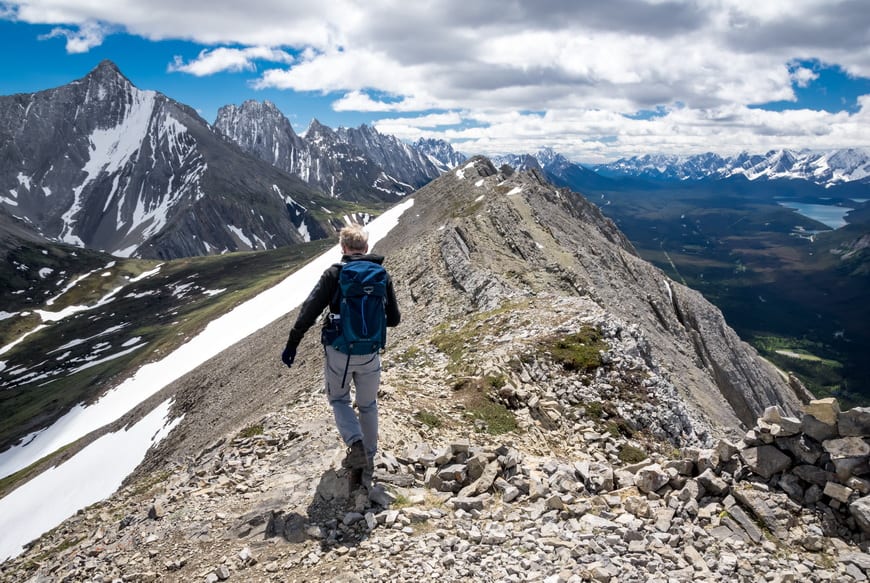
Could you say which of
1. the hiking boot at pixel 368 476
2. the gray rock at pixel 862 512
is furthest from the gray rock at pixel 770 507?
the hiking boot at pixel 368 476

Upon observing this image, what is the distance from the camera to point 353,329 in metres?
10.0

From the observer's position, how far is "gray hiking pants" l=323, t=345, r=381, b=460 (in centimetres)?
1058

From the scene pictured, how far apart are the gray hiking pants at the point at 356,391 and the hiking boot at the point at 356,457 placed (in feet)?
0.51

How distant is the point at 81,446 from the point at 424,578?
68.2m

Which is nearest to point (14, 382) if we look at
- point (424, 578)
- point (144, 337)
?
point (144, 337)

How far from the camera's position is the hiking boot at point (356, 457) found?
10.9m

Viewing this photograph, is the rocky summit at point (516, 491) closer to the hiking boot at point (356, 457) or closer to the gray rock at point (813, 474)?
the gray rock at point (813, 474)

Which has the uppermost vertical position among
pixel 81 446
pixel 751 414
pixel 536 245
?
pixel 536 245

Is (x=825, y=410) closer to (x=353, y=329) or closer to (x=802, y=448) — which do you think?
(x=802, y=448)

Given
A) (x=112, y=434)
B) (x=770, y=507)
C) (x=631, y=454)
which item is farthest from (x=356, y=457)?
(x=112, y=434)

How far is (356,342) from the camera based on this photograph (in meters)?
10.1

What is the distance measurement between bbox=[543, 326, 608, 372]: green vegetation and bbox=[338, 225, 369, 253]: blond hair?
12118 mm

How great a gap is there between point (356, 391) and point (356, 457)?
4.82ft

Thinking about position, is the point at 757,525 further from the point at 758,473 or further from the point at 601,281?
the point at 601,281
